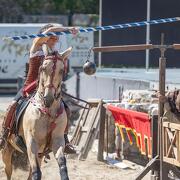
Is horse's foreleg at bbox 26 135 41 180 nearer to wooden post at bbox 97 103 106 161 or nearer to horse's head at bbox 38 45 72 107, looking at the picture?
horse's head at bbox 38 45 72 107

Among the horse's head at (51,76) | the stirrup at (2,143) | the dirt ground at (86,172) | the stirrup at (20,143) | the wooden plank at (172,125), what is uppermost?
the horse's head at (51,76)

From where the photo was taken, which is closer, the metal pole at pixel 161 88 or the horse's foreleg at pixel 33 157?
the horse's foreleg at pixel 33 157

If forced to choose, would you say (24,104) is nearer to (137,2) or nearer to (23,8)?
(137,2)

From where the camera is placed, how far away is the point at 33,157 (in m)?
9.54

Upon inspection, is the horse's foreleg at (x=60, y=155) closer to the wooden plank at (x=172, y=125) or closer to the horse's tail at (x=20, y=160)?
the wooden plank at (x=172, y=125)

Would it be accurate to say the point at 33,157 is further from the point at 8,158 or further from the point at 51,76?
the point at 8,158

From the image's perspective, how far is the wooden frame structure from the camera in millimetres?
10352

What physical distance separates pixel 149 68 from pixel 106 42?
9.03ft

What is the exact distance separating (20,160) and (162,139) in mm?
2370

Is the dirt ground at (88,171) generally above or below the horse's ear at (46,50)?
below

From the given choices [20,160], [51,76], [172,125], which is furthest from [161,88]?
[20,160]

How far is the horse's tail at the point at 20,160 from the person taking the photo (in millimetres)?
A: 11609

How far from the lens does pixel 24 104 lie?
33.3ft

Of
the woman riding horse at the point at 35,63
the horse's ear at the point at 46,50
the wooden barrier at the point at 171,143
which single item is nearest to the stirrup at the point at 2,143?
the woman riding horse at the point at 35,63
